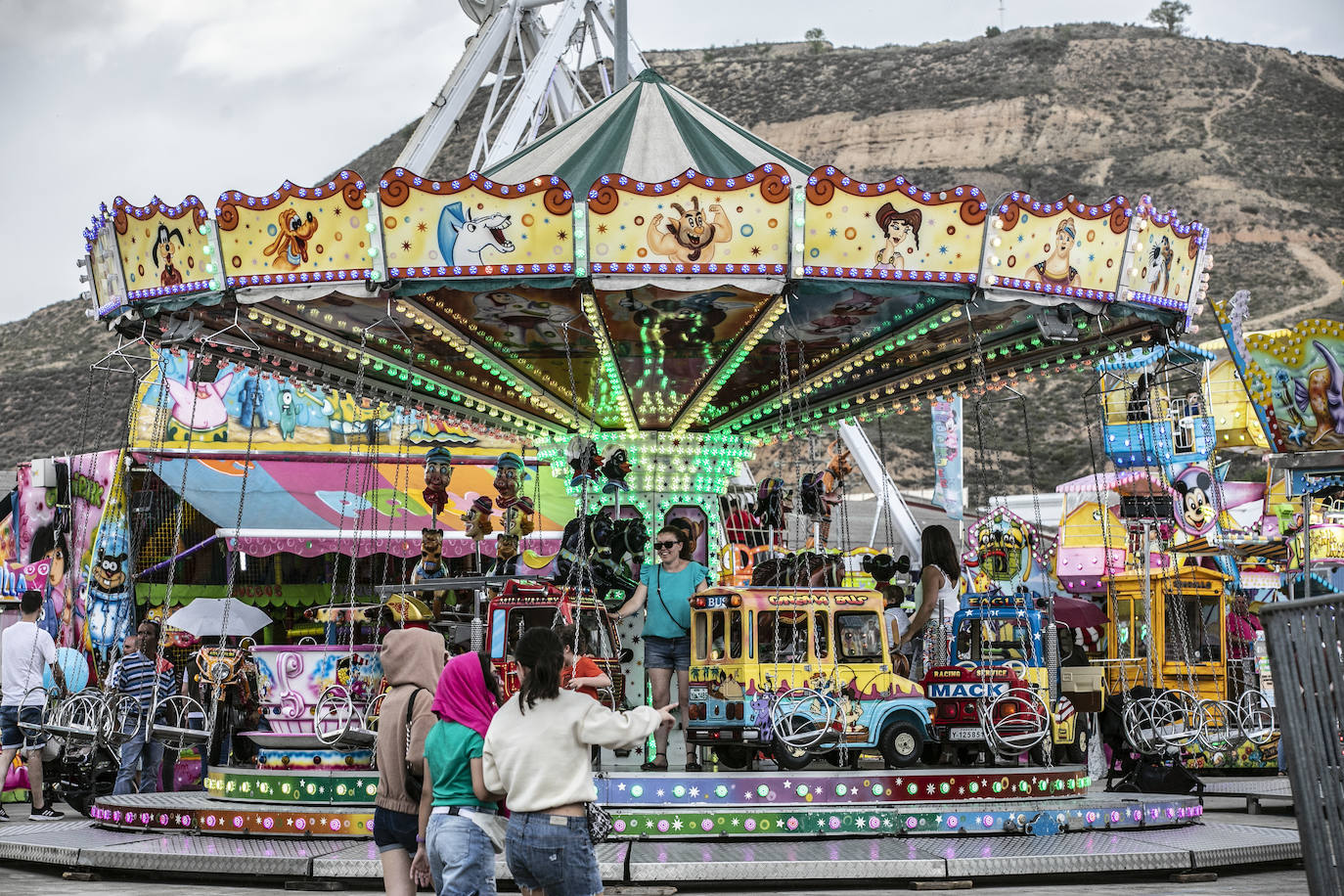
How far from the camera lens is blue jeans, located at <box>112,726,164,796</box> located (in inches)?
482

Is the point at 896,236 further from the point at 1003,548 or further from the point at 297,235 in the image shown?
the point at 1003,548

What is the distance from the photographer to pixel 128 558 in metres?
19.3

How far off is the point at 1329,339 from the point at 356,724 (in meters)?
8.64

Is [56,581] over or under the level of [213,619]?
over

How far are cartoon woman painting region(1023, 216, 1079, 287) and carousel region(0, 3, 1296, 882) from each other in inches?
1.4

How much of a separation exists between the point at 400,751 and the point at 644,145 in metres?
6.91

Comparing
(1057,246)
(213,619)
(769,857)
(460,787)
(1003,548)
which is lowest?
(769,857)

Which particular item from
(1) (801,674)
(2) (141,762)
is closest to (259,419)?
(2) (141,762)

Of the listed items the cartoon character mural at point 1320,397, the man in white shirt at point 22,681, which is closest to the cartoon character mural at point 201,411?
the man in white shirt at point 22,681

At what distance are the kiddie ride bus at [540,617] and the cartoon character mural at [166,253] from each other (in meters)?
3.28

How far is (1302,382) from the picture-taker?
12672 millimetres

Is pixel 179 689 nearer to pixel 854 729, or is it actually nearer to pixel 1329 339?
pixel 854 729

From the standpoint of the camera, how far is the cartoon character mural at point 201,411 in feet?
A: 73.8

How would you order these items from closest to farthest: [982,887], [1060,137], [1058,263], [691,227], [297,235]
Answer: [982,887]
[691,227]
[297,235]
[1058,263]
[1060,137]
